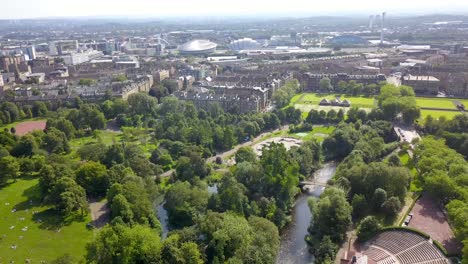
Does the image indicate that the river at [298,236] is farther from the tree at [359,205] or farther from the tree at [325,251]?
the tree at [359,205]

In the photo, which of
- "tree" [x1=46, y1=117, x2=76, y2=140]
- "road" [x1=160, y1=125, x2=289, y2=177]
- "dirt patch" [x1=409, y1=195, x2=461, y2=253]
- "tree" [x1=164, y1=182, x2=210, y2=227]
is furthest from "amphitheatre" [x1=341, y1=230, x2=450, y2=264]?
"tree" [x1=46, y1=117, x2=76, y2=140]

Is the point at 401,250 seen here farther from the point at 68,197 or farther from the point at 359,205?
the point at 68,197

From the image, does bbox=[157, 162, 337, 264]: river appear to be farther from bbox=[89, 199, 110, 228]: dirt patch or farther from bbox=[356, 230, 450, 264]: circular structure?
bbox=[89, 199, 110, 228]: dirt patch

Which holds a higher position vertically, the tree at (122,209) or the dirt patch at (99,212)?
the tree at (122,209)

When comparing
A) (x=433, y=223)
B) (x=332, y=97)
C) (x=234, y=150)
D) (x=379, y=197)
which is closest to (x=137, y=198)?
(x=234, y=150)

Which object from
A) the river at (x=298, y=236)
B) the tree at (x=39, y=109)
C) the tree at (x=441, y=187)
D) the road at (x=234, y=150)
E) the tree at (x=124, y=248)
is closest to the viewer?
the tree at (x=124, y=248)

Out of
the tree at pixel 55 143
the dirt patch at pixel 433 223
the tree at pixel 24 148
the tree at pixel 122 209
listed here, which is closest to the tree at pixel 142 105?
the tree at pixel 55 143

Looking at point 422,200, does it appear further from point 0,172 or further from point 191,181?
point 0,172
